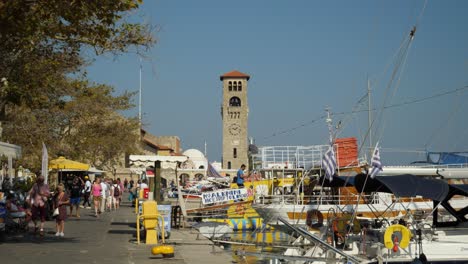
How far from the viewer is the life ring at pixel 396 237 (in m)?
14.9

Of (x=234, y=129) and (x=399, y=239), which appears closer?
(x=399, y=239)

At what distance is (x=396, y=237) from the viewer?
49.1 ft

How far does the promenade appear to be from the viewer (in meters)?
14.2

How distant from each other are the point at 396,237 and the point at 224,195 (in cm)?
1240

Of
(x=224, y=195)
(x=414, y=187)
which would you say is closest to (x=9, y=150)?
(x=224, y=195)

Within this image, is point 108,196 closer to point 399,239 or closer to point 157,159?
point 157,159

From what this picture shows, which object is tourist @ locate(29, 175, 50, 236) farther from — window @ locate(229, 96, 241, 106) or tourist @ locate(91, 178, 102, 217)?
window @ locate(229, 96, 241, 106)

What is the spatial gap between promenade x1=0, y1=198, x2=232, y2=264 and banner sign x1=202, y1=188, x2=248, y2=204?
13.5 feet

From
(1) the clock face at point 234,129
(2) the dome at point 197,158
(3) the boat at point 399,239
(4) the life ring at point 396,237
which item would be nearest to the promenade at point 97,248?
(3) the boat at point 399,239

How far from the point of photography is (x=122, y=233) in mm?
21109

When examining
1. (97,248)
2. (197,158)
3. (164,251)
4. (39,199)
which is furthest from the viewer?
(197,158)

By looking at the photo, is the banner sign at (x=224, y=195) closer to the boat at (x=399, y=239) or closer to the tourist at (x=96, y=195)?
the tourist at (x=96, y=195)

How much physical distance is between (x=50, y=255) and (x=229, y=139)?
126 metres

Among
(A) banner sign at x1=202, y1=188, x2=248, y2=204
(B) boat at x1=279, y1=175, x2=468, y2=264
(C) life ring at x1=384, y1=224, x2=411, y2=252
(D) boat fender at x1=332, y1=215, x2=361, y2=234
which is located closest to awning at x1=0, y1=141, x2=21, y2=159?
(A) banner sign at x1=202, y1=188, x2=248, y2=204
